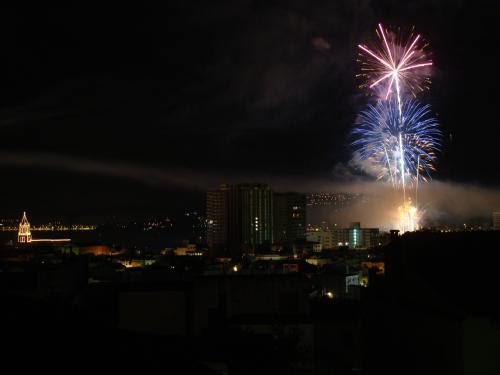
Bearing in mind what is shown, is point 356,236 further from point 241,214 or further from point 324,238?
point 241,214

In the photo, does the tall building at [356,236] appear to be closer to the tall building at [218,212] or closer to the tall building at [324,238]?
the tall building at [324,238]

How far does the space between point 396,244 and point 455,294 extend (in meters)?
2.31

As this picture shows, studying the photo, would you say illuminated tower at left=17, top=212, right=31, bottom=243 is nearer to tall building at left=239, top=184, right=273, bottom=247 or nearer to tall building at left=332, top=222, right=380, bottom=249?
tall building at left=239, top=184, right=273, bottom=247

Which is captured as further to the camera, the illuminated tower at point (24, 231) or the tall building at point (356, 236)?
the illuminated tower at point (24, 231)

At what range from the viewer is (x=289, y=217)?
133625mm

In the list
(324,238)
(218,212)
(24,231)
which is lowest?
(324,238)

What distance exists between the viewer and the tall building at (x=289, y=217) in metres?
131

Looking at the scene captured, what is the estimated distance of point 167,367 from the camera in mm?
5105

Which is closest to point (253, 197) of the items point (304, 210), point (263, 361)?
point (304, 210)

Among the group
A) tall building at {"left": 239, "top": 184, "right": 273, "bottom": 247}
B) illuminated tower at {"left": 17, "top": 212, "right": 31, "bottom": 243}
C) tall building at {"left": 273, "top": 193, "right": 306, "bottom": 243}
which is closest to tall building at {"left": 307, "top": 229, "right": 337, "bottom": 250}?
tall building at {"left": 273, "top": 193, "right": 306, "bottom": 243}

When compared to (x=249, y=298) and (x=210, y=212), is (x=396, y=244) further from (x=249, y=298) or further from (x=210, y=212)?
(x=210, y=212)

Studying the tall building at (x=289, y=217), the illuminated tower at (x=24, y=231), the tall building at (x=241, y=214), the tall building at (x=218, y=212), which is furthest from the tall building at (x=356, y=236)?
the illuminated tower at (x=24, y=231)

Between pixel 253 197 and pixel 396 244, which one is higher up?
pixel 253 197

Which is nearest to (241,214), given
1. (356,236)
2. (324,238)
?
(324,238)
